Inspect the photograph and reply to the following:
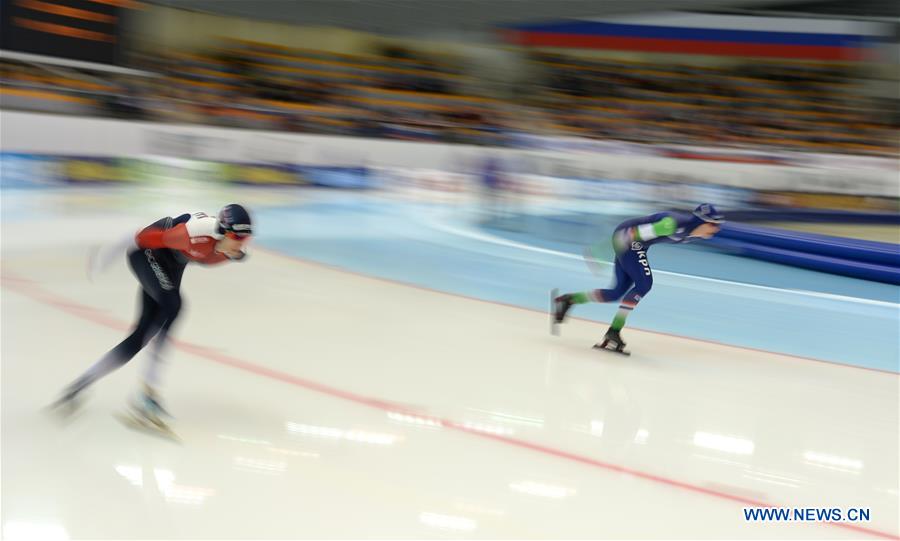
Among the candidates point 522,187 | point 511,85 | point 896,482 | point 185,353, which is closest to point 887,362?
point 896,482

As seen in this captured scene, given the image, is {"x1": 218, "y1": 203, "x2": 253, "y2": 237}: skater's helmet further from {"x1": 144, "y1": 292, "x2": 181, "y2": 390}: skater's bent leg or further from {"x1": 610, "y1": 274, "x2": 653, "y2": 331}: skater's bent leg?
{"x1": 610, "y1": 274, "x2": 653, "y2": 331}: skater's bent leg

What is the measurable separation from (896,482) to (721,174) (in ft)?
41.3

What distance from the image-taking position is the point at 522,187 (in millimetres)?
13031

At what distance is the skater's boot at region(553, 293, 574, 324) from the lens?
4807 mm

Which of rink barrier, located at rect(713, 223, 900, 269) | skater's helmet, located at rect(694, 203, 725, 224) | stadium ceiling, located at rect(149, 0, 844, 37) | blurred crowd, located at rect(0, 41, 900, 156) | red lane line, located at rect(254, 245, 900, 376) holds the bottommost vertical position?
red lane line, located at rect(254, 245, 900, 376)

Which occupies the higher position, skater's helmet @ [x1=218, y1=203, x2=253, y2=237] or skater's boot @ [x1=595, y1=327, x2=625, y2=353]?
skater's helmet @ [x1=218, y1=203, x2=253, y2=237]

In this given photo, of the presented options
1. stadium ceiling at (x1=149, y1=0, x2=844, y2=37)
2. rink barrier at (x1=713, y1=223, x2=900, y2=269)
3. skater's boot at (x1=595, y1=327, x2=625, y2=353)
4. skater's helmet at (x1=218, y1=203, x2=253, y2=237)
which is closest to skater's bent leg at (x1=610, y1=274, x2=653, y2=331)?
skater's boot at (x1=595, y1=327, x2=625, y2=353)

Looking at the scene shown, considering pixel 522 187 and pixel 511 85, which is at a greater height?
pixel 511 85

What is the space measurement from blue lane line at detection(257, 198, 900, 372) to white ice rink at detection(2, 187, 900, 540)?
437 mm

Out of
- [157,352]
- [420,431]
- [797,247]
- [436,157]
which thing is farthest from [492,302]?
[436,157]

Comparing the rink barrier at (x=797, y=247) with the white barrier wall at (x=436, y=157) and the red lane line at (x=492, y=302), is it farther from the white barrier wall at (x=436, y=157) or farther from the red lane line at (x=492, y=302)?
the white barrier wall at (x=436, y=157)

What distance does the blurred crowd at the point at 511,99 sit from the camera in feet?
48.3

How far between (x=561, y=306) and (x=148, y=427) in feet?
8.54

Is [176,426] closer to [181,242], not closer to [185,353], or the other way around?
[181,242]
